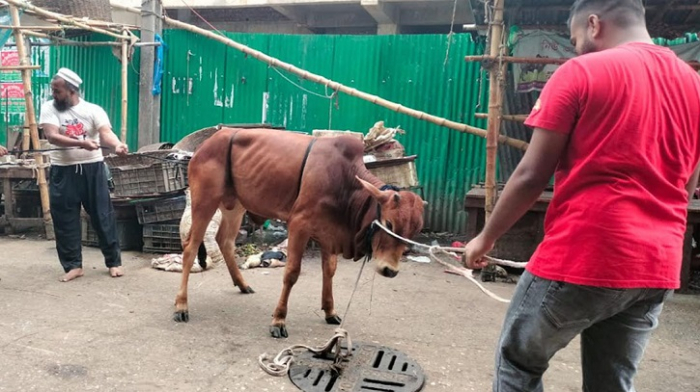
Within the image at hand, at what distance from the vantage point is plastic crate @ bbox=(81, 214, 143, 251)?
705 centimetres

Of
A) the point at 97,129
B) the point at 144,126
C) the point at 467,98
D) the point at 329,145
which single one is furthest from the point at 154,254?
the point at 467,98

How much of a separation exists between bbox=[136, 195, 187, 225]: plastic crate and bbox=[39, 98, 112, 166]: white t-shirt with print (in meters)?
1.29

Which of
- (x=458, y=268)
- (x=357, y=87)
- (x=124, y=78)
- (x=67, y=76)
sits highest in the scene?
(x=357, y=87)

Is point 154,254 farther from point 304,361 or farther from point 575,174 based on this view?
point 575,174

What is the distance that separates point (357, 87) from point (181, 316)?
492 cm

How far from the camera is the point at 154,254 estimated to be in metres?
6.88

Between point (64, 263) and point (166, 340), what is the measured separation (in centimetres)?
226

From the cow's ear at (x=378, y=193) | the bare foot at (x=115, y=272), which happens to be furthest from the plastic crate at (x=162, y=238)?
the cow's ear at (x=378, y=193)

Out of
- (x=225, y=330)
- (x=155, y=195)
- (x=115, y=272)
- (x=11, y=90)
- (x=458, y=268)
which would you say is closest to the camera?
(x=458, y=268)

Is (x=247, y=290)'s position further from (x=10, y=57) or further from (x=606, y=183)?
(x=10, y=57)

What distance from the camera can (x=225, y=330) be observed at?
14.0ft

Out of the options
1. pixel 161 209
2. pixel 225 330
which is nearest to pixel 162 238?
pixel 161 209

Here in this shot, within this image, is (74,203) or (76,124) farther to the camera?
(74,203)

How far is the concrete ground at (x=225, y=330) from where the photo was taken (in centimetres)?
346
